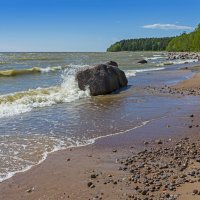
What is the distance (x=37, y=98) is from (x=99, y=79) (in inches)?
188

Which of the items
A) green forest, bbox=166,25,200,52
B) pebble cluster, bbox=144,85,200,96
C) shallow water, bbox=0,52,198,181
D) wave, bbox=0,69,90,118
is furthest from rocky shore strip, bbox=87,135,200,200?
green forest, bbox=166,25,200,52

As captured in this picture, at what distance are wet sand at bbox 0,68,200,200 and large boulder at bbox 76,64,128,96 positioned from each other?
12.0 metres

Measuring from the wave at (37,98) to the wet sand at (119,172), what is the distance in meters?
6.92

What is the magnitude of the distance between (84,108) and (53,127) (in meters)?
4.78

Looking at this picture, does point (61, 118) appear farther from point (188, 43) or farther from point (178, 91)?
point (188, 43)

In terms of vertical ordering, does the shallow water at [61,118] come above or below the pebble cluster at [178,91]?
below

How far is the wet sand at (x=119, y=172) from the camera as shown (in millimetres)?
7922

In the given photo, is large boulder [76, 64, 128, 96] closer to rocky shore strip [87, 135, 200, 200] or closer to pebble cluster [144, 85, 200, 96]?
pebble cluster [144, 85, 200, 96]

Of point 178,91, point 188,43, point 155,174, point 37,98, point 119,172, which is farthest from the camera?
point 188,43

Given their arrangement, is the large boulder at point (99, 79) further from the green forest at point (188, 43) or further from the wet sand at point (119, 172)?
the green forest at point (188, 43)

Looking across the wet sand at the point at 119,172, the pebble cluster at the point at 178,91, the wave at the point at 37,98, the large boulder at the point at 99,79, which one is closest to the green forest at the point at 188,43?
the pebble cluster at the point at 178,91

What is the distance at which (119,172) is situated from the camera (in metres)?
9.09

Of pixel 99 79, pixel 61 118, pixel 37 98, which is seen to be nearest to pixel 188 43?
pixel 99 79

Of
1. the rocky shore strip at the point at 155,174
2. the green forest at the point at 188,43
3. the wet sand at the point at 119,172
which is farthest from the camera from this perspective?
the green forest at the point at 188,43
